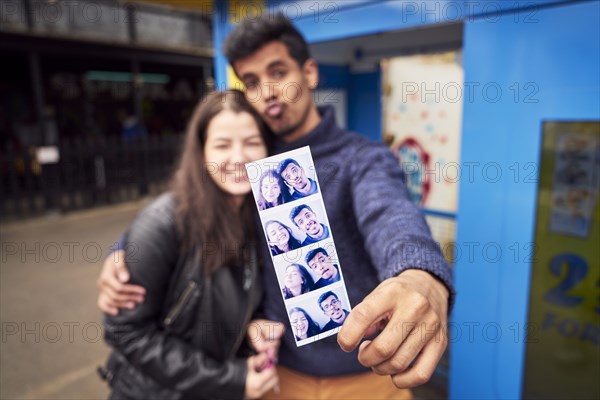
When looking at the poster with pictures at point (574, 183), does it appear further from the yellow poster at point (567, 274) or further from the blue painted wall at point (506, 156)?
the blue painted wall at point (506, 156)

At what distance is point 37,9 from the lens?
7898 mm

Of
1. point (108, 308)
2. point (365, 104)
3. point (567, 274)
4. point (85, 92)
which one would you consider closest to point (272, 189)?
point (108, 308)

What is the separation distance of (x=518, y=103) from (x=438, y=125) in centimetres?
91

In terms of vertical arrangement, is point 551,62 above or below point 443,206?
above

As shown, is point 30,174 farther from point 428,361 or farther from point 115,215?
point 428,361

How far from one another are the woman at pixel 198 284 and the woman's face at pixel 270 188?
0.62 metres

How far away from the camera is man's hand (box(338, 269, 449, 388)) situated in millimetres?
682

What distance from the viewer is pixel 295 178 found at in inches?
32.4

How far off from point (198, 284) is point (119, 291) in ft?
0.84

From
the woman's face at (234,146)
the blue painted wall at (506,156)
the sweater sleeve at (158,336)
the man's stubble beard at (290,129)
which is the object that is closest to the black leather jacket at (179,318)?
the sweater sleeve at (158,336)

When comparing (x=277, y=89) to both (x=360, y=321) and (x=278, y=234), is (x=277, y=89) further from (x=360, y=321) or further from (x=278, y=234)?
(x=360, y=321)

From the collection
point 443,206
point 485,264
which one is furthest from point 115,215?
point 485,264

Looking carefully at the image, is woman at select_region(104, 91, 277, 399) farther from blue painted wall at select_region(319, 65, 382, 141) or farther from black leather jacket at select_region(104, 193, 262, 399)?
blue painted wall at select_region(319, 65, 382, 141)

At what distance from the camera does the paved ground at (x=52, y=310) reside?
9.30 feet
